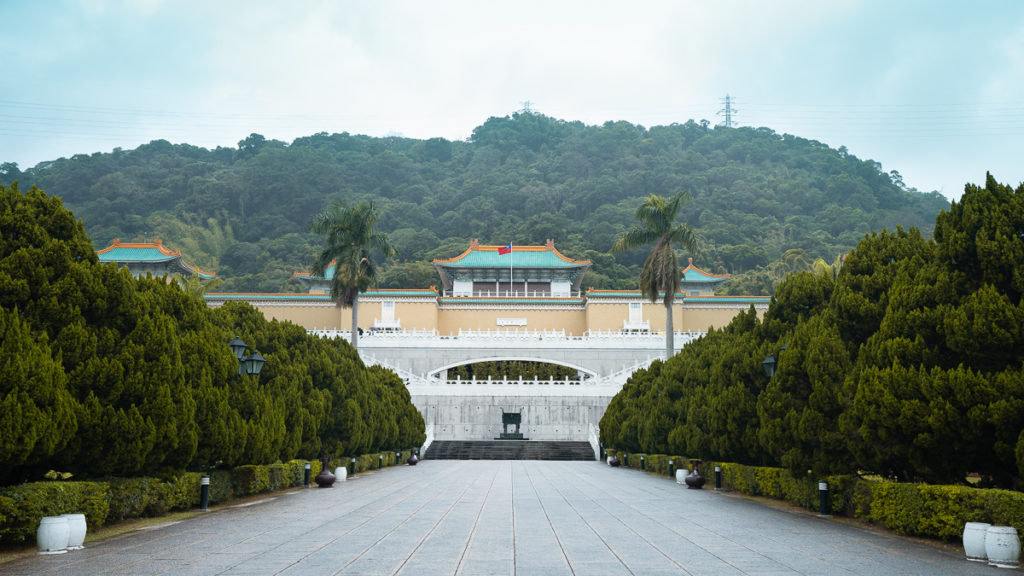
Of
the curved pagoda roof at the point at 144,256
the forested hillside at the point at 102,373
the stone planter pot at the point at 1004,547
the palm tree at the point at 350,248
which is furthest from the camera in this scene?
the curved pagoda roof at the point at 144,256

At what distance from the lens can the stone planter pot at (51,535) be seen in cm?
787

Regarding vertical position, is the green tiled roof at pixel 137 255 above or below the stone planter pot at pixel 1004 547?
above

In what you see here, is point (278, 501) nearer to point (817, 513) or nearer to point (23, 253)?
point (23, 253)

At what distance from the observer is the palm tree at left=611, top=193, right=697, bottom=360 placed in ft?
93.9

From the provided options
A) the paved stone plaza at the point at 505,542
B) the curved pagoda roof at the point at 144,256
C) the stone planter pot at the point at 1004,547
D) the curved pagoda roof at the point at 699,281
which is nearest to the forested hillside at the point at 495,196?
the curved pagoda roof at the point at 699,281

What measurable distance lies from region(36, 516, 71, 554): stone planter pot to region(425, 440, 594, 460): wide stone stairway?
2375 centimetres

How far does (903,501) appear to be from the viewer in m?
9.38

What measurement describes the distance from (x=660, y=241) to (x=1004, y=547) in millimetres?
22039

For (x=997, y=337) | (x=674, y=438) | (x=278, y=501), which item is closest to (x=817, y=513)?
(x=997, y=337)

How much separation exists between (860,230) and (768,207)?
966 cm

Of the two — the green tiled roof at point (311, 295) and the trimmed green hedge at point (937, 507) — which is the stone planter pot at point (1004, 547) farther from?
the green tiled roof at point (311, 295)

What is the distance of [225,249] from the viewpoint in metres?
76.8

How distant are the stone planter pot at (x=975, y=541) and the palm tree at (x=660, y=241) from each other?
825 inches

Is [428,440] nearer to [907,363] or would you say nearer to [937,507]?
[907,363]
